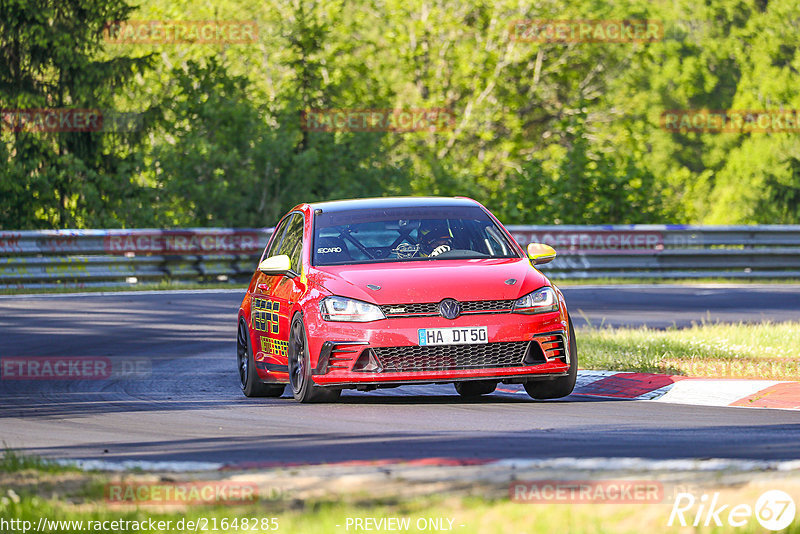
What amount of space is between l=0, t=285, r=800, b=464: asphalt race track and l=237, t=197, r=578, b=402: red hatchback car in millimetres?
251

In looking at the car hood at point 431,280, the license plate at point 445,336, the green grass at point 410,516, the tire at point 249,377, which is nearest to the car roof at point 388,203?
the car hood at point 431,280

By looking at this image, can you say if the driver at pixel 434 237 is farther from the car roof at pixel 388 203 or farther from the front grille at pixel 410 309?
the front grille at pixel 410 309

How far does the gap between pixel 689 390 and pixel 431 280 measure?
7.67ft

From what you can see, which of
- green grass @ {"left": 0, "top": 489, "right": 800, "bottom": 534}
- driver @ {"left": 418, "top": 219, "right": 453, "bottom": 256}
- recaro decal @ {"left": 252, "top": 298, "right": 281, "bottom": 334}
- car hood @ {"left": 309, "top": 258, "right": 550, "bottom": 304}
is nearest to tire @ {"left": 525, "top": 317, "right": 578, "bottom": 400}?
car hood @ {"left": 309, "top": 258, "right": 550, "bottom": 304}

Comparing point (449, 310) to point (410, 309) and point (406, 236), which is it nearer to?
point (410, 309)

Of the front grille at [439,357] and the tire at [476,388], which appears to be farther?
the tire at [476,388]

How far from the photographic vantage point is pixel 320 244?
1121cm

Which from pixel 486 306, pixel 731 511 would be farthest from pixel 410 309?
pixel 731 511

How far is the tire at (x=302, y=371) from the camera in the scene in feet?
33.8

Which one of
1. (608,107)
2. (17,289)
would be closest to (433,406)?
(17,289)

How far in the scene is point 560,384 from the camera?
10.5 m

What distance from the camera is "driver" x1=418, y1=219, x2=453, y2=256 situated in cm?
1116

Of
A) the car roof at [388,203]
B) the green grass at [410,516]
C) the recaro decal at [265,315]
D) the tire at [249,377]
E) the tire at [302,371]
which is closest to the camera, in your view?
the green grass at [410,516]

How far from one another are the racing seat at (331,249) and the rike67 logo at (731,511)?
5.53 m
